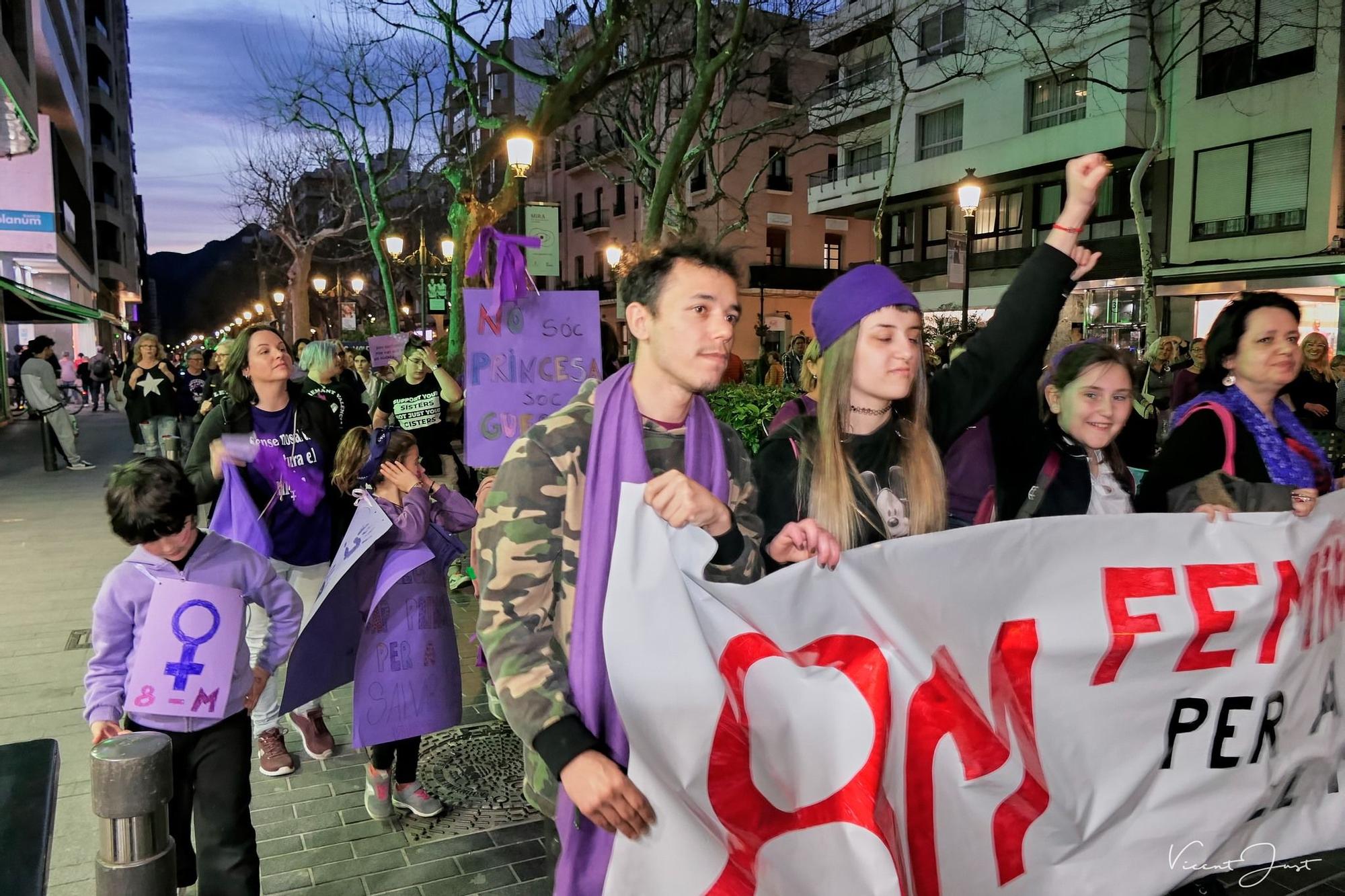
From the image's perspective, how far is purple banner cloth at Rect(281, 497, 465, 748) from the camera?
3.95 meters

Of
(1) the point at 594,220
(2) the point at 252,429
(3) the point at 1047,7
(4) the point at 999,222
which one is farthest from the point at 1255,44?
(1) the point at 594,220

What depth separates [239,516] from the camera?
4.58 meters

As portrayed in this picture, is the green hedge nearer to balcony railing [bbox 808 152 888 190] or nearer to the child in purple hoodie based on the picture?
the child in purple hoodie

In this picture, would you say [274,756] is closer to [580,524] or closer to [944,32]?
[580,524]

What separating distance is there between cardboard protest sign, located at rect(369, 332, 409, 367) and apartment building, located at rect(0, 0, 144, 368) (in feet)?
13.6

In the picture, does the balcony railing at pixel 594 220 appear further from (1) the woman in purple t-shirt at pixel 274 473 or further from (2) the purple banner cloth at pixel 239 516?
(2) the purple banner cloth at pixel 239 516

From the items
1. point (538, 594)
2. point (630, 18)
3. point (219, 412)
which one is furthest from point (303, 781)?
point (630, 18)

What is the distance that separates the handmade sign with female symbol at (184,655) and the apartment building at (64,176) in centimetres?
829

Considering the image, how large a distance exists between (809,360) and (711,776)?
4643 mm

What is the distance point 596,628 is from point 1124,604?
1.56 meters

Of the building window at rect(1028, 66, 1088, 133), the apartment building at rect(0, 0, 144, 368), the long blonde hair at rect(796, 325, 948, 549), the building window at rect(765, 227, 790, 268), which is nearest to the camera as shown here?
the long blonde hair at rect(796, 325, 948, 549)

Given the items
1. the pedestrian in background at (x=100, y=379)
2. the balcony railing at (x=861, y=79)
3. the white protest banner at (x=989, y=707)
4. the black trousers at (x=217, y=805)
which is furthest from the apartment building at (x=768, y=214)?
the black trousers at (x=217, y=805)

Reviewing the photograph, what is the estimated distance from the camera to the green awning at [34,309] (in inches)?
821

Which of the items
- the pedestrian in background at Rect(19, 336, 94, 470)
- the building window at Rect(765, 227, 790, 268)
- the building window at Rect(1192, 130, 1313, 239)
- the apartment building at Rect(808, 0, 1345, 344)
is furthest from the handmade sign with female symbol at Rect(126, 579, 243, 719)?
the building window at Rect(765, 227, 790, 268)
